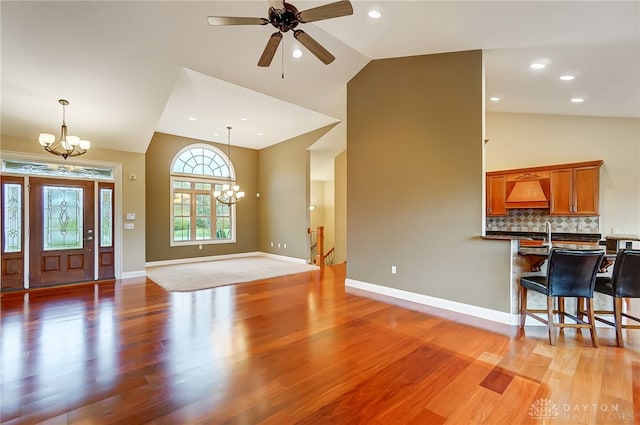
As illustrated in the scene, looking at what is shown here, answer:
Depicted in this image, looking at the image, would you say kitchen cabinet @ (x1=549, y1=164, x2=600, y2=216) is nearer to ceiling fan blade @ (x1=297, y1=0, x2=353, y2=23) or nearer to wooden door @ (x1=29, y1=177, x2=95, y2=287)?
ceiling fan blade @ (x1=297, y1=0, x2=353, y2=23)

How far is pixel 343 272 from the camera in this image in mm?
6645

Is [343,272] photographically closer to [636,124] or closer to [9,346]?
Result: [9,346]

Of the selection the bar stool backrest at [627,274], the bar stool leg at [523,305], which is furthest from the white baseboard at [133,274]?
the bar stool backrest at [627,274]

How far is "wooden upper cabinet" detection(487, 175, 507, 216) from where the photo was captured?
5934 millimetres

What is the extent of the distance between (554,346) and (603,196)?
3.68 m

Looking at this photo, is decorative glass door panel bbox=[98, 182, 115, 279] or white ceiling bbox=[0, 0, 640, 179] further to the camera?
decorative glass door panel bbox=[98, 182, 115, 279]

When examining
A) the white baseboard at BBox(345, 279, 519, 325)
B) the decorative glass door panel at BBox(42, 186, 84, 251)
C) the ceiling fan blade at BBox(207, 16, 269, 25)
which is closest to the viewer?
the ceiling fan blade at BBox(207, 16, 269, 25)

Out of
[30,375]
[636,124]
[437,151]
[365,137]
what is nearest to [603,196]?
[636,124]

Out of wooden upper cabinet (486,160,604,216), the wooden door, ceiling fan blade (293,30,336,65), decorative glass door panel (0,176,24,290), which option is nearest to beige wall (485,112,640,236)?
wooden upper cabinet (486,160,604,216)

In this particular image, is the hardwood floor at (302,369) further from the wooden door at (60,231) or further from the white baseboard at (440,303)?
the wooden door at (60,231)

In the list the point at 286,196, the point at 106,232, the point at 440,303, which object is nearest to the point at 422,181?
the point at 440,303

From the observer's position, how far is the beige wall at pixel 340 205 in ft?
29.3

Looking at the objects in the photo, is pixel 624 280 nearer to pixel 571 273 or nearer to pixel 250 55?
pixel 571 273

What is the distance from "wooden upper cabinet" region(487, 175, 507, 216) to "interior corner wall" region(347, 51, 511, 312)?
2692 millimetres
